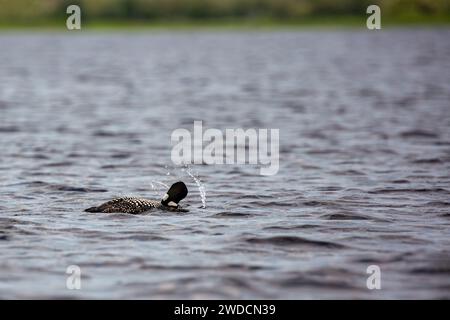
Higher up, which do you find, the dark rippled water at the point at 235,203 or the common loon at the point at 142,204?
the common loon at the point at 142,204

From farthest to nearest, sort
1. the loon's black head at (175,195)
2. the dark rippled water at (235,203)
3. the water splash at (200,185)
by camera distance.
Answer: the water splash at (200,185) < the loon's black head at (175,195) < the dark rippled water at (235,203)

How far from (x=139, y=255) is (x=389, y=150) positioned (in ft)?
53.8

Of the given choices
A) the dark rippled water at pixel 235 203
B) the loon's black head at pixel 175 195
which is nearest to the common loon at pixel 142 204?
the loon's black head at pixel 175 195

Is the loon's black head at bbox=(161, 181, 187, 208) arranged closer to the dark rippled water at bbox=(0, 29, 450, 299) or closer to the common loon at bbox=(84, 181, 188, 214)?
the common loon at bbox=(84, 181, 188, 214)

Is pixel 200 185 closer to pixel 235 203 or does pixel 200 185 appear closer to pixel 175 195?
pixel 235 203

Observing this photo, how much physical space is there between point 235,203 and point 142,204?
257 cm

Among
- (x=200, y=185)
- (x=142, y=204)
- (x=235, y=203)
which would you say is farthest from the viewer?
(x=200, y=185)

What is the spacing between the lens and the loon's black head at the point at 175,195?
18.9 metres

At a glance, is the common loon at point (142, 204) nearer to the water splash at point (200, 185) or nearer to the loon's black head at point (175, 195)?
the loon's black head at point (175, 195)

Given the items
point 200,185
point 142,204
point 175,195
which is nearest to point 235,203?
point 175,195

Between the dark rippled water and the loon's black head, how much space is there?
45cm

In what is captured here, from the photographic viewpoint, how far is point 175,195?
62.4ft

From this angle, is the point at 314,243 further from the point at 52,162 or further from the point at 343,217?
the point at 52,162

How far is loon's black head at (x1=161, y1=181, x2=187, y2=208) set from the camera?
1894 cm
